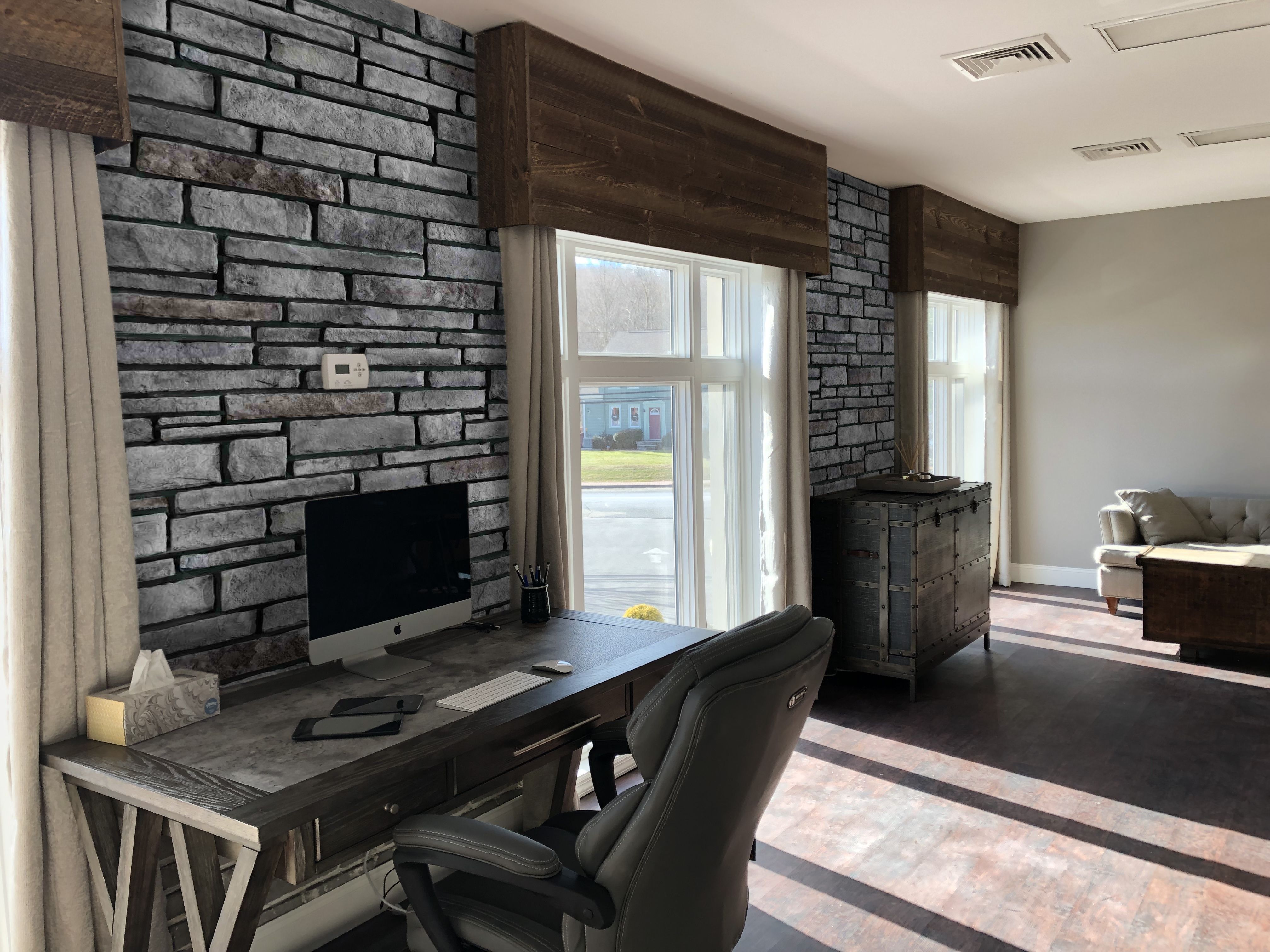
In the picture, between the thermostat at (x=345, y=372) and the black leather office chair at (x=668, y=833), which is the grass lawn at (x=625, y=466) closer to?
the thermostat at (x=345, y=372)

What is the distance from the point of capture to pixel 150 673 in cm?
199

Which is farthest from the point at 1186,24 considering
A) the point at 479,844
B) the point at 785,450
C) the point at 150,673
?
the point at 150,673

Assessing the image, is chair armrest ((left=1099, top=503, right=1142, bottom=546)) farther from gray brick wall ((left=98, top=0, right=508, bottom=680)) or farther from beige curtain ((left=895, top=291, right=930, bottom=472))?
gray brick wall ((left=98, top=0, right=508, bottom=680))

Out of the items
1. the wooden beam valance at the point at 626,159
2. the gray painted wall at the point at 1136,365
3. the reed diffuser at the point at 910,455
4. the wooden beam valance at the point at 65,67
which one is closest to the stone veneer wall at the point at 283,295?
the wooden beam valance at the point at 626,159

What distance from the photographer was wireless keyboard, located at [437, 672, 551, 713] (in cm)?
212

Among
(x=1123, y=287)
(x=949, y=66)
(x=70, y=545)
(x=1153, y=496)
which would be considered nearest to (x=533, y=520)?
(x=70, y=545)

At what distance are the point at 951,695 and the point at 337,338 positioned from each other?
3354 millimetres

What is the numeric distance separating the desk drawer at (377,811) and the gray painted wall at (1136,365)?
20.1ft

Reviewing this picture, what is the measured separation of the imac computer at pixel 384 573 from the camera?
86.9 inches

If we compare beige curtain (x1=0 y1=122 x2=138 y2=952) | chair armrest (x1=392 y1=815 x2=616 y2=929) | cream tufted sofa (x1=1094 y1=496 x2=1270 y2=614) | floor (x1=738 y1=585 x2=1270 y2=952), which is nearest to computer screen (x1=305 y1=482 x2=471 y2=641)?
beige curtain (x1=0 y1=122 x2=138 y2=952)

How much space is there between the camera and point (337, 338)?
8.50 feet

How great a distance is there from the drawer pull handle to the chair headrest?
0.54 meters

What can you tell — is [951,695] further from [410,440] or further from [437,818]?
[437,818]

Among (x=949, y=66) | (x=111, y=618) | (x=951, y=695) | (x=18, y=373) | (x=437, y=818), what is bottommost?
(x=951, y=695)
